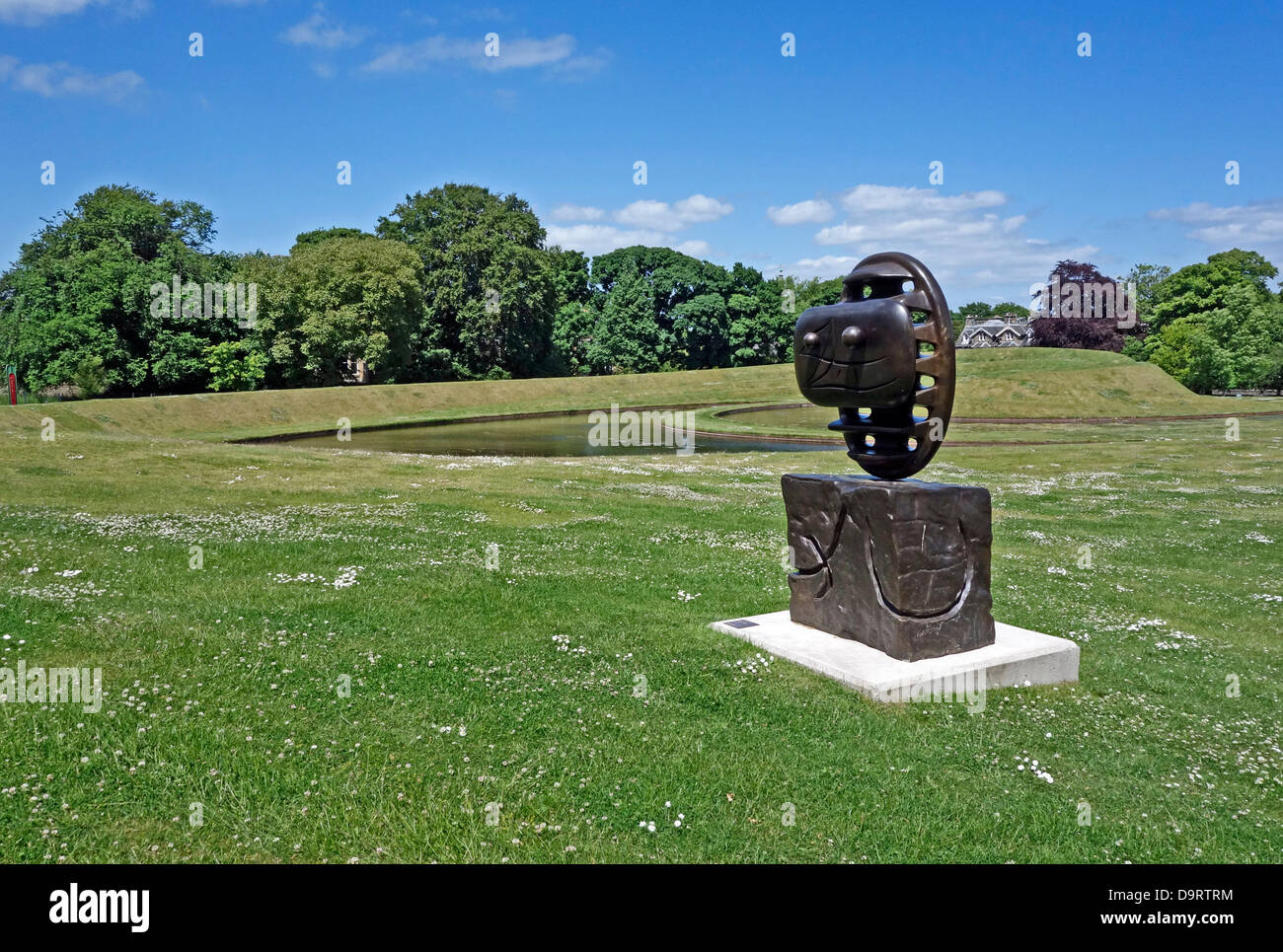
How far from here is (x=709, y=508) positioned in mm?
21156

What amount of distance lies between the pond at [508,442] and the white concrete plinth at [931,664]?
26.4 m

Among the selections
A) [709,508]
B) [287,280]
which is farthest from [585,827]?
[287,280]

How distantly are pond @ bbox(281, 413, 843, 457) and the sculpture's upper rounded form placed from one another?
2600 cm

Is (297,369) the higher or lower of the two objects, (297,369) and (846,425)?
the higher

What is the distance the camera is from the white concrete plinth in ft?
29.2

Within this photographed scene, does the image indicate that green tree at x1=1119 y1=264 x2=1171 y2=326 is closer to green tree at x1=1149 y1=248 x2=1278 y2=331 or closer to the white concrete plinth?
green tree at x1=1149 y1=248 x2=1278 y2=331

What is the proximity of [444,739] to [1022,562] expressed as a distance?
12.4 meters

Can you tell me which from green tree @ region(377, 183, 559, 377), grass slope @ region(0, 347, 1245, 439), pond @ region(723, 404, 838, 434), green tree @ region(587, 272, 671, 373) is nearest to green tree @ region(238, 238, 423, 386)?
grass slope @ region(0, 347, 1245, 439)

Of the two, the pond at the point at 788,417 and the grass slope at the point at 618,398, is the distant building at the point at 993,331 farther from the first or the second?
the pond at the point at 788,417

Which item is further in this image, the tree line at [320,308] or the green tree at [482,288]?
the green tree at [482,288]

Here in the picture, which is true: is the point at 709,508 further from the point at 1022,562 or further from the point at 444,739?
the point at 444,739

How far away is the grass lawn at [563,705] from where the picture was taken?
6.07 m

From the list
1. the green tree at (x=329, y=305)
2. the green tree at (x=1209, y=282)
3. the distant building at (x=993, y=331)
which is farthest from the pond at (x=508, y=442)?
the distant building at (x=993, y=331)

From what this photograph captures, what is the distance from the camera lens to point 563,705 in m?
8.21
